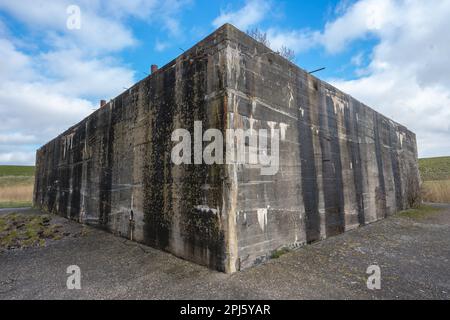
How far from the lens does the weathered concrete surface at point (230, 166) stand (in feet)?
11.5

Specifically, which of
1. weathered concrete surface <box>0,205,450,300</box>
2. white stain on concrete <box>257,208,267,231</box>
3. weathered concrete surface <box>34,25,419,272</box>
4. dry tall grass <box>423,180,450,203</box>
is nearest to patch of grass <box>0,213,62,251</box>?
weathered concrete surface <box>0,205,450,300</box>

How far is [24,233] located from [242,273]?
642cm

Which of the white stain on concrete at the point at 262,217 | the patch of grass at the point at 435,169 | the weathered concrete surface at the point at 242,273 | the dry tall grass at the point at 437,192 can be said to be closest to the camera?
the weathered concrete surface at the point at 242,273

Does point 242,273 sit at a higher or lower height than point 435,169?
lower

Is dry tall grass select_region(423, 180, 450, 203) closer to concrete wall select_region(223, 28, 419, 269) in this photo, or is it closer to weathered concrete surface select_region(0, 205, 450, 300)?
concrete wall select_region(223, 28, 419, 269)

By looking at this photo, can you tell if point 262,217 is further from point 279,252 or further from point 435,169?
point 435,169

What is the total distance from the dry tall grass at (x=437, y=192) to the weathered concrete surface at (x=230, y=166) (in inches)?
261

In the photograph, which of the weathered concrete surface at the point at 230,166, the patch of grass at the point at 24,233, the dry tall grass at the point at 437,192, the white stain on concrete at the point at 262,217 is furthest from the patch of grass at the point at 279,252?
the dry tall grass at the point at 437,192

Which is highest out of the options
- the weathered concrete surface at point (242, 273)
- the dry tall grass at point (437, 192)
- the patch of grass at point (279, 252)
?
the dry tall grass at point (437, 192)

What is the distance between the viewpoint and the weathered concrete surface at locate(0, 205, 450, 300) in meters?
2.84

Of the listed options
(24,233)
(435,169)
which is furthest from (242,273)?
(435,169)

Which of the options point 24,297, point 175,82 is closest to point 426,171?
point 175,82

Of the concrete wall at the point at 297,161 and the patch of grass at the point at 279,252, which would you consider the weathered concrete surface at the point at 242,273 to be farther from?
the concrete wall at the point at 297,161

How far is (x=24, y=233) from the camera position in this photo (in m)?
6.52
